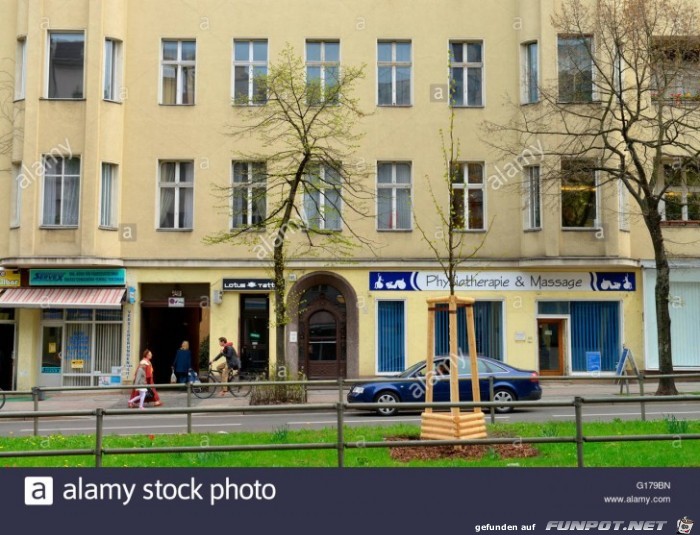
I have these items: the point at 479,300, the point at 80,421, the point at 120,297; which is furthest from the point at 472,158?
the point at 80,421

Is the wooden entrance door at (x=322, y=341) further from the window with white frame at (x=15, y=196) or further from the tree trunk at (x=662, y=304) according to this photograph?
the tree trunk at (x=662, y=304)

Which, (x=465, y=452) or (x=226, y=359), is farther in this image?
(x=226, y=359)

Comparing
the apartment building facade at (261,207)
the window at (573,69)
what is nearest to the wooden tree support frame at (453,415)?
the apartment building facade at (261,207)

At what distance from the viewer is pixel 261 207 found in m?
28.5

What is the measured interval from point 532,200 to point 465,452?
1859 centimetres

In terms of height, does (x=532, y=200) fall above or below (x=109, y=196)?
below

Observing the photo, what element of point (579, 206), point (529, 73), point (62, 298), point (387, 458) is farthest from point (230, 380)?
point (387, 458)

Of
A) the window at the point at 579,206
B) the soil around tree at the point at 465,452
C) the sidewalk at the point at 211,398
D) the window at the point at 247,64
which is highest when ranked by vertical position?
the window at the point at 247,64

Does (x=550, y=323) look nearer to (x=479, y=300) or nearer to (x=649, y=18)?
(x=479, y=300)

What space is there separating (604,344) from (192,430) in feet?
56.4

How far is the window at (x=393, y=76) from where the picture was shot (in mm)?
29047

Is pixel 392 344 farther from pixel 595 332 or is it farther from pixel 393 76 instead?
pixel 393 76

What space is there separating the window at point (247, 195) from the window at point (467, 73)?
768 centimetres

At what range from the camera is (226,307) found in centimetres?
2811
